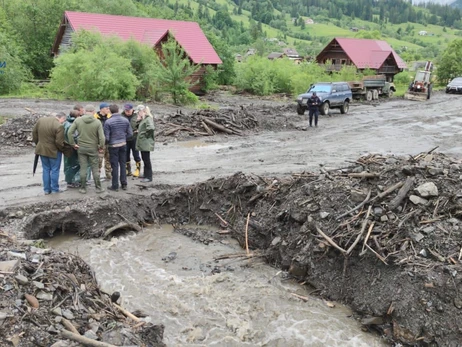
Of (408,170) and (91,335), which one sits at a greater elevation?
(408,170)

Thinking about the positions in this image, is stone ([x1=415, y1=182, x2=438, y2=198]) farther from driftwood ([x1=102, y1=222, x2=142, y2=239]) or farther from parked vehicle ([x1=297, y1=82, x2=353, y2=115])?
parked vehicle ([x1=297, y1=82, x2=353, y2=115])

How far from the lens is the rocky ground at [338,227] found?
19.2 ft

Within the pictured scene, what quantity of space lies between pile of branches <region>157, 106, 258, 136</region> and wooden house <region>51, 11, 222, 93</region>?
15723mm

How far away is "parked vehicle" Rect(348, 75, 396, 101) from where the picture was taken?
117 feet

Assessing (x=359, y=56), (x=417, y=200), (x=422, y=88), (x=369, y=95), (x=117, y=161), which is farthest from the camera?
(x=359, y=56)

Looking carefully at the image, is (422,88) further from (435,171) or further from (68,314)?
(68,314)

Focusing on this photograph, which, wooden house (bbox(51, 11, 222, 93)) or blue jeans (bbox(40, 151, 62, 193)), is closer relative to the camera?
blue jeans (bbox(40, 151, 62, 193))

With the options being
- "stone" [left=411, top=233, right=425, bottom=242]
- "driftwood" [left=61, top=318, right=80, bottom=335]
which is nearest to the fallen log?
"stone" [left=411, top=233, right=425, bottom=242]

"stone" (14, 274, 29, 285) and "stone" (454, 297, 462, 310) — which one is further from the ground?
"stone" (14, 274, 29, 285)

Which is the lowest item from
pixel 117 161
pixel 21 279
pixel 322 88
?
pixel 21 279

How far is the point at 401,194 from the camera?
286 inches

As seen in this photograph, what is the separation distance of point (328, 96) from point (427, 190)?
19.8 m

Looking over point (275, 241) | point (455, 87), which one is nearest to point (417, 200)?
point (275, 241)

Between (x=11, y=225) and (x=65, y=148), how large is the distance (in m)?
2.17
